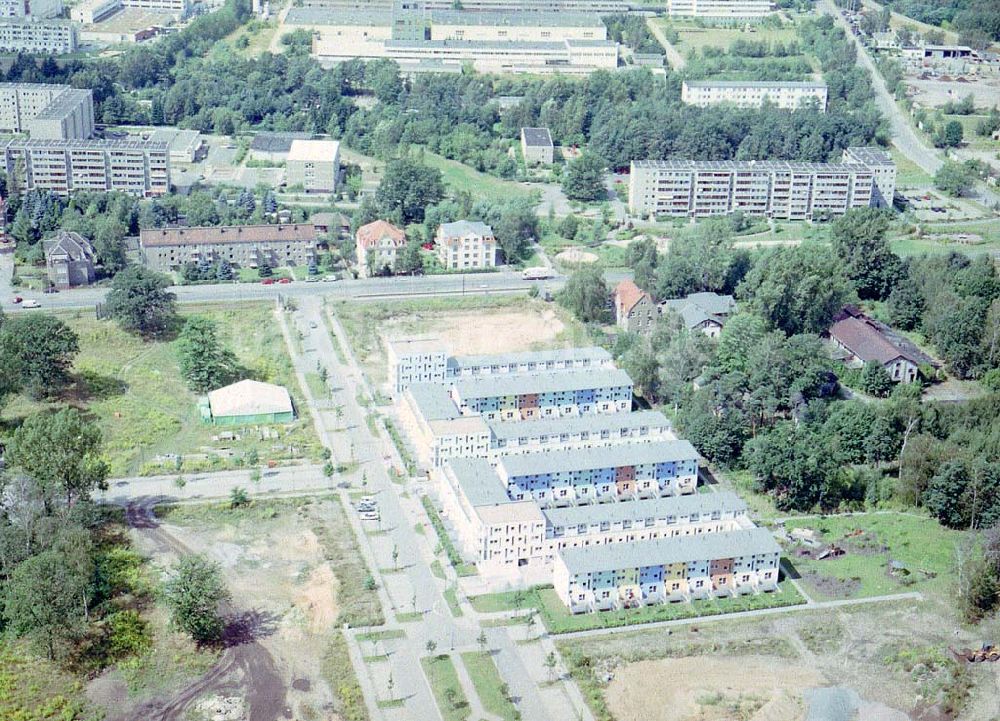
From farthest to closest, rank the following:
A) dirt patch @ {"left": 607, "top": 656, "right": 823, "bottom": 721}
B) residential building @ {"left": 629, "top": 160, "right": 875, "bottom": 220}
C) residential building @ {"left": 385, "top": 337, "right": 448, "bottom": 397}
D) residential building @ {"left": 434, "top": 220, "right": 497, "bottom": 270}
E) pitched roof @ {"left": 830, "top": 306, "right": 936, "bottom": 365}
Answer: residential building @ {"left": 629, "top": 160, "right": 875, "bottom": 220} → residential building @ {"left": 434, "top": 220, "right": 497, "bottom": 270} → pitched roof @ {"left": 830, "top": 306, "right": 936, "bottom": 365} → residential building @ {"left": 385, "top": 337, "right": 448, "bottom": 397} → dirt patch @ {"left": 607, "top": 656, "right": 823, "bottom": 721}

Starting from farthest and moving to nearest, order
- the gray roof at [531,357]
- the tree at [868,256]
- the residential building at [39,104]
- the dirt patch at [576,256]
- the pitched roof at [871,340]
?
the residential building at [39,104] < the dirt patch at [576,256] < the tree at [868,256] < the pitched roof at [871,340] < the gray roof at [531,357]

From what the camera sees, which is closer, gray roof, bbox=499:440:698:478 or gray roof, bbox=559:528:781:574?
gray roof, bbox=559:528:781:574

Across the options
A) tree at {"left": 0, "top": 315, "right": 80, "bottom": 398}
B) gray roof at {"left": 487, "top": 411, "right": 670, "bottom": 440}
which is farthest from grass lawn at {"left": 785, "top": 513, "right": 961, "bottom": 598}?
tree at {"left": 0, "top": 315, "right": 80, "bottom": 398}

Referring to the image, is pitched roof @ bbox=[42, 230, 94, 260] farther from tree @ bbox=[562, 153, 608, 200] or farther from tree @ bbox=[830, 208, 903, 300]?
tree @ bbox=[830, 208, 903, 300]

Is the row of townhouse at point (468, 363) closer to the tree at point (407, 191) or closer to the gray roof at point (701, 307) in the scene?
the gray roof at point (701, 307)

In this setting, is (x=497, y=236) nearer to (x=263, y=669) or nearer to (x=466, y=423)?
(x=466, y=423)

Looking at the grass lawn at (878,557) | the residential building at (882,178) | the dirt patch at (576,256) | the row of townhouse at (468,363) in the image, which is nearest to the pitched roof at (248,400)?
the row of townhouse at (468,363)

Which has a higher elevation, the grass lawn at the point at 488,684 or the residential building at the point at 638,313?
the residential building at the point at 638,313
